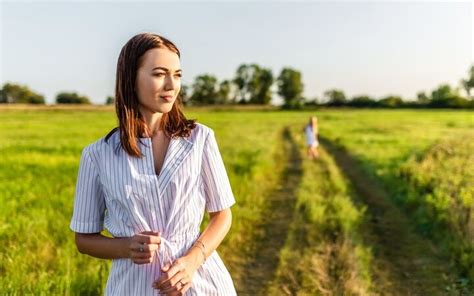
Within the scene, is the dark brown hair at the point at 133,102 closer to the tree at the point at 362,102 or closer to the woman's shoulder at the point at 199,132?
the woman's shoulder at the point at 199,132


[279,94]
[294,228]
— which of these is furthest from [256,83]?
[294,228]

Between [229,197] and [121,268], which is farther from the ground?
[229,197]

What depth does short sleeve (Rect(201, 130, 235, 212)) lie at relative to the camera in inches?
65.7

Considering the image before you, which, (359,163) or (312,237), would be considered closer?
(312,237)

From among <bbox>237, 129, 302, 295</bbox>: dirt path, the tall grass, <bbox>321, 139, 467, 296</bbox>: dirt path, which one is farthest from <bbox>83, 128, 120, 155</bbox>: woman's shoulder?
<bbox>321, 139, 467, 296</bbox>: dirt path

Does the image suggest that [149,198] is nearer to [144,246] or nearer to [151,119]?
[144,246]

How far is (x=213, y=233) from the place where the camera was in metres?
1.67

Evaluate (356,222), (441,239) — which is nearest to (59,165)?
(356,222)

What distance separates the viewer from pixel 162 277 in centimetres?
151

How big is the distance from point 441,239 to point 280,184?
484 cm

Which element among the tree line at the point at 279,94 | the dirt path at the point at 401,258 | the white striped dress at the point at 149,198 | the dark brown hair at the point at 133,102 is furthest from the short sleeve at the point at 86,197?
the tree line at the point at 279,94

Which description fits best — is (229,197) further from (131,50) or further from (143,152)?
(131,50)

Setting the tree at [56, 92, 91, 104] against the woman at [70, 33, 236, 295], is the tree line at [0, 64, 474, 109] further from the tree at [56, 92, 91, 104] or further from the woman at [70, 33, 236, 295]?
the woman at [70, 33, 236, 295]

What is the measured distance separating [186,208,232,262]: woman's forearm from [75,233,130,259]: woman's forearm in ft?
0.68
